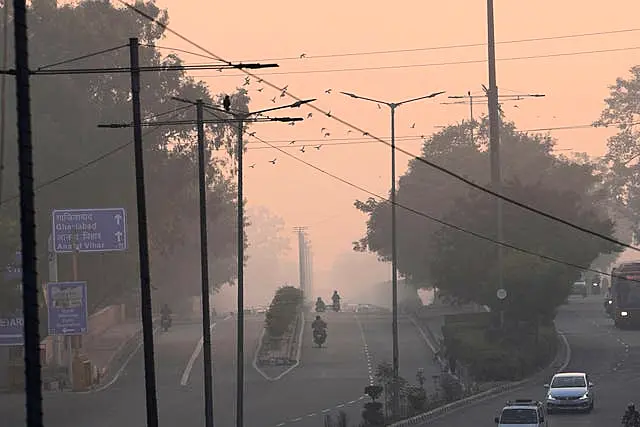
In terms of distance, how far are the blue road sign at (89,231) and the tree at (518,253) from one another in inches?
826

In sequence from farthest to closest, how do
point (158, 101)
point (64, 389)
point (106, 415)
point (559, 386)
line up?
point (158, 101)
point (64, 389)
point (106, 415)
point (559, 386)

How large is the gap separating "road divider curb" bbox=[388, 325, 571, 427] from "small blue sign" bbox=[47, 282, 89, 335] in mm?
19008

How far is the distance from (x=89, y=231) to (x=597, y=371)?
26.7 metres

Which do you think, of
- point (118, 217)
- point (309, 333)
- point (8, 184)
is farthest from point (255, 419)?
point (309, 333)

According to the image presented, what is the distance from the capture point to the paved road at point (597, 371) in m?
58.1

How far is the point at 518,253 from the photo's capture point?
8631cm

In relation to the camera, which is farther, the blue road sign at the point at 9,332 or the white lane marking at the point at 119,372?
the white lane marking at the point at 119,372

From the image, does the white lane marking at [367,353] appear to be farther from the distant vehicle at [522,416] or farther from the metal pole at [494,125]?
the distant vehicle at [522,416]

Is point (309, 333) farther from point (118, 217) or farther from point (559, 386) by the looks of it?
point (559, 386)

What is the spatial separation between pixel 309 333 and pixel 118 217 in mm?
30251

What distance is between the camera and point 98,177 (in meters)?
93.4

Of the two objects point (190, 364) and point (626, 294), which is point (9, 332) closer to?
point (190, 364)

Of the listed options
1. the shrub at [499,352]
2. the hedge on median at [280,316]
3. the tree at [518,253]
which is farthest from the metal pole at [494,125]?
the hedge on median at [280,316]

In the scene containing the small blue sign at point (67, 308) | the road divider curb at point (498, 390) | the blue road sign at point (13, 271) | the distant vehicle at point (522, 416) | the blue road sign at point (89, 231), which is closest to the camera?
the distant vehicle at point (522, 416)
